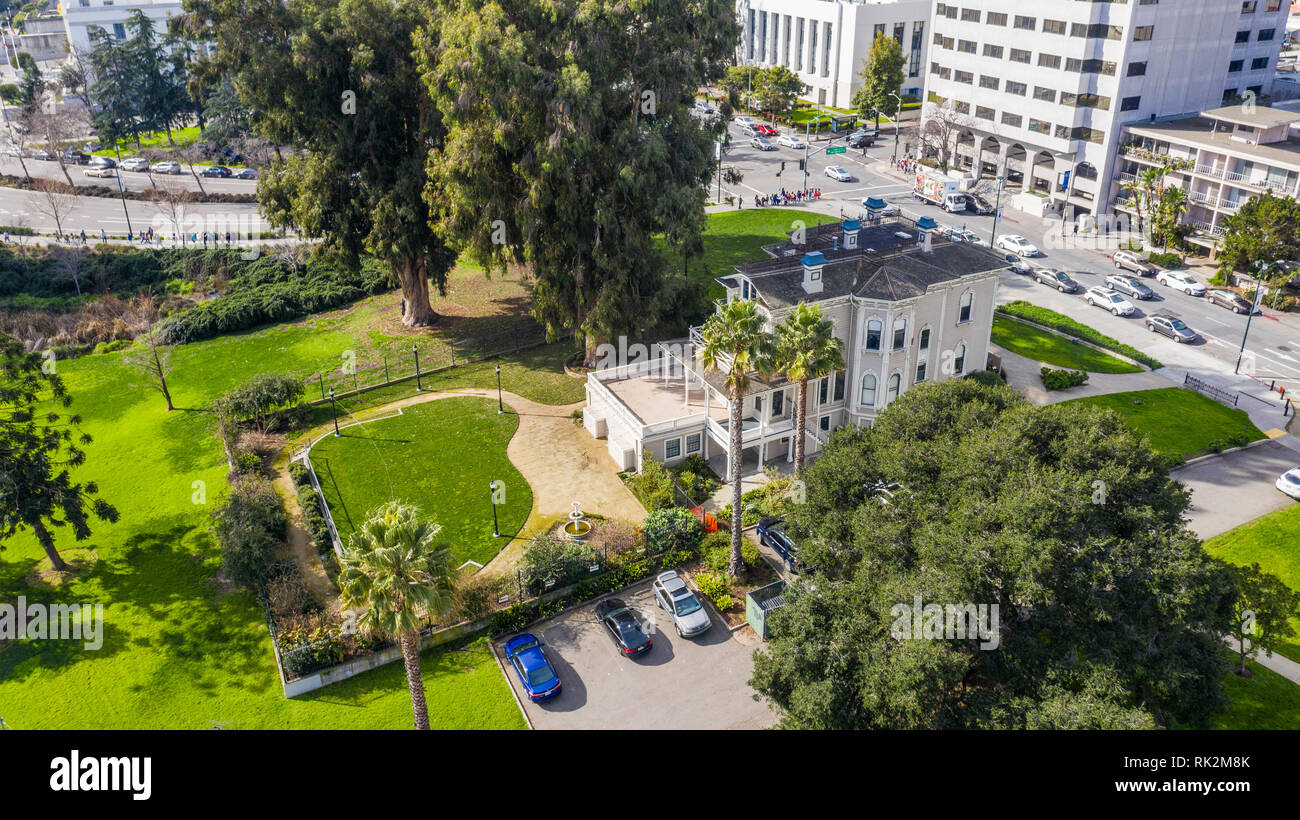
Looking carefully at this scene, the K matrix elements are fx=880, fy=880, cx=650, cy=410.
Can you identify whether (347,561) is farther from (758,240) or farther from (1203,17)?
(1203,17)

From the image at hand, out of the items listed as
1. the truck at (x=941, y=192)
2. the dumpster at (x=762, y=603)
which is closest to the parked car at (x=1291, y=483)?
the dumpster at (x=762, y=603)

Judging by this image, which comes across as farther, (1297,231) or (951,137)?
(951,137)

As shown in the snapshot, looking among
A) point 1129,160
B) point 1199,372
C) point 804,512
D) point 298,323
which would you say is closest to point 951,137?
point 1129,160

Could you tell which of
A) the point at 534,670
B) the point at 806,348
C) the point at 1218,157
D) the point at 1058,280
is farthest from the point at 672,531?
the point at 1218,157

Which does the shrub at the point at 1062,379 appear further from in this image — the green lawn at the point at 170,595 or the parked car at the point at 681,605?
the parked car at the point at 681,605

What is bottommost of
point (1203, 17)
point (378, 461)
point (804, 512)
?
point (378, 461)

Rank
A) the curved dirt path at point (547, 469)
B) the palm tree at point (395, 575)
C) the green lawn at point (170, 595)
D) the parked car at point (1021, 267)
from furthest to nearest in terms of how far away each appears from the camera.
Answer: the parked car at point (1021, 267) → the curved dirt path at point (547, 469) → the green lawn at point (170, 595) → the palm tree at point (395, 575)

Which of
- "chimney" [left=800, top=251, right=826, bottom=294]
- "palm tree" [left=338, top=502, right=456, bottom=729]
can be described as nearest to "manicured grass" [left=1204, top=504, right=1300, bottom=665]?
"chimney" [left=800, top=251, right=826, bottom=294]
